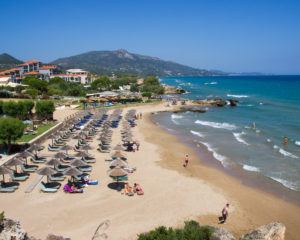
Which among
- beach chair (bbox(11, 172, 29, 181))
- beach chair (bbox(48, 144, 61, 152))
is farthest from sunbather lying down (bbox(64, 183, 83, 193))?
beach chair (bbox(48, 144, 61, 152))

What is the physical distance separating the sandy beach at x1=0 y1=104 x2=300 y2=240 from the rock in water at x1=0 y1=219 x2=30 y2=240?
4.36 m

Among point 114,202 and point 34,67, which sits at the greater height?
point 34,67

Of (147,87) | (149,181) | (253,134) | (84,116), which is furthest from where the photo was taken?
(147,87)

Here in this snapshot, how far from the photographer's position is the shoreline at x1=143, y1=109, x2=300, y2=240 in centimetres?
1778

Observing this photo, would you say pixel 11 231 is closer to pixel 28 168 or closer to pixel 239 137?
pixel 28 168

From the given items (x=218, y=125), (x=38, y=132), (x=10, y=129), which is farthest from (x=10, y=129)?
(x=218, y=125)

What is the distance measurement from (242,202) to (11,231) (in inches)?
537

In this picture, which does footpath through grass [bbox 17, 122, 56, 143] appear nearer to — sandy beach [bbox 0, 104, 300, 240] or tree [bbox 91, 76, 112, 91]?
sandy beach [bbox 0, 104, 300, 240]

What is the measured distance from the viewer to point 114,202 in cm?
1953

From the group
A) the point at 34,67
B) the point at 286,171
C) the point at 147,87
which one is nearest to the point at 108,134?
the point at 286,171

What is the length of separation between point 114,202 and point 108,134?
59.3ft

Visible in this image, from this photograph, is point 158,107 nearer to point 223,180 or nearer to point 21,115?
point 21,115

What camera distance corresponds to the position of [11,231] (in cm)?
1109

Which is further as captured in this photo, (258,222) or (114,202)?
(114,202)
